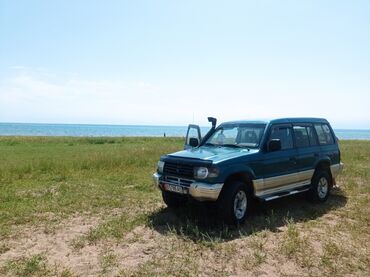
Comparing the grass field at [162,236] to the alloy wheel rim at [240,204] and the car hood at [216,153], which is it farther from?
the car hood at [216,153]

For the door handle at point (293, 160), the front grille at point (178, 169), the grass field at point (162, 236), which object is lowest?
the grass field at point (162, 236)

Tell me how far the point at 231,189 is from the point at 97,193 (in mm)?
4139

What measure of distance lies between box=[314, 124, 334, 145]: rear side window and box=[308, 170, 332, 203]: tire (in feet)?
2.56

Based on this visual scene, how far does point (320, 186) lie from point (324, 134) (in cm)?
134

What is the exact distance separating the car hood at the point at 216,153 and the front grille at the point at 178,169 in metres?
0.19

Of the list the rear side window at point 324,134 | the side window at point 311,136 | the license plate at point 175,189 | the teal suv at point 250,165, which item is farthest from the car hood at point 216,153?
the rear side window at point 324,134

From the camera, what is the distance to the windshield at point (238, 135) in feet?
24.7

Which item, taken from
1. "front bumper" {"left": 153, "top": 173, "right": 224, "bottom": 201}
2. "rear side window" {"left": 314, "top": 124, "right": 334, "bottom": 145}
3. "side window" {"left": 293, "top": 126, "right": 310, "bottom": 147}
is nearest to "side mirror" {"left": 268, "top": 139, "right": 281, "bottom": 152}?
"side window" {"left": 293, "top": 126, "right": 310, "bottom": 147}

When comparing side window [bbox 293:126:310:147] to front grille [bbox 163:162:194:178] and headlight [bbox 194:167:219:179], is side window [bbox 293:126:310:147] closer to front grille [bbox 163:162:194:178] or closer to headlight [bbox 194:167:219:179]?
headlight [bbox 194:167:219:179]

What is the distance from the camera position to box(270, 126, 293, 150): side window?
774cm

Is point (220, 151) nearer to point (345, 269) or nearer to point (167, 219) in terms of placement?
point (167, 219)

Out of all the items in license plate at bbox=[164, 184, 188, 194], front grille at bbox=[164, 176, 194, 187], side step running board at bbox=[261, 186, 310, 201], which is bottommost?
side step running board at bbox=[261, 186, 310, 201]

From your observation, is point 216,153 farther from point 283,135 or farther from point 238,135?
point 283,135

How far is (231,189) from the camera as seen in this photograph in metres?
6.48
